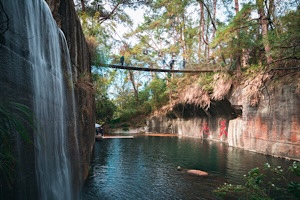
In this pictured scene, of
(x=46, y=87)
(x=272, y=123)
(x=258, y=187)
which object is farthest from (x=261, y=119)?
(x=46, y=87)

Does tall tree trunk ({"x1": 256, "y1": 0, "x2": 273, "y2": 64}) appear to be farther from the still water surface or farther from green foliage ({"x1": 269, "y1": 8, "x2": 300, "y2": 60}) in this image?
the still water surface

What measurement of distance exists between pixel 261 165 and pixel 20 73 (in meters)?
8.82

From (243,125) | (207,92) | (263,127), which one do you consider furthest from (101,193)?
(207,92)

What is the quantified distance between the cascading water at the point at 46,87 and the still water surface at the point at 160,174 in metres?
1.90

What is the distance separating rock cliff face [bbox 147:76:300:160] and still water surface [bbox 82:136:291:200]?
0.88 metres

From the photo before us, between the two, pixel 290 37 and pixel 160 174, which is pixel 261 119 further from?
pixel 160 174

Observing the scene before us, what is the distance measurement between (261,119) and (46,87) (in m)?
10.8

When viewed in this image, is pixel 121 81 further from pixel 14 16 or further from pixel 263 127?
pixel 14 16

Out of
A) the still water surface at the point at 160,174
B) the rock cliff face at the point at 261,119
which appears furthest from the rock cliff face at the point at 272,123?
the still water surface at the point at 160,174

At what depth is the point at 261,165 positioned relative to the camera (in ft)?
28.7

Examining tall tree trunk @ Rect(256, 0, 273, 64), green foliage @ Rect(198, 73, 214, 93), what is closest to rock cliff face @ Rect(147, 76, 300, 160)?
green foliage @ Rect(198, 73, 214, 93)

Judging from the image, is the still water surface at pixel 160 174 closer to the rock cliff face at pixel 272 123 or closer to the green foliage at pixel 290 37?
the rock cliff face at pixel 272 123

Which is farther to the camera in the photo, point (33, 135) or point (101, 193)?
point (101, 193)

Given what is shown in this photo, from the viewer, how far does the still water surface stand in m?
6.07
